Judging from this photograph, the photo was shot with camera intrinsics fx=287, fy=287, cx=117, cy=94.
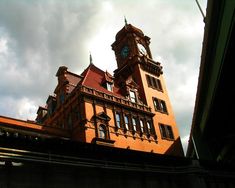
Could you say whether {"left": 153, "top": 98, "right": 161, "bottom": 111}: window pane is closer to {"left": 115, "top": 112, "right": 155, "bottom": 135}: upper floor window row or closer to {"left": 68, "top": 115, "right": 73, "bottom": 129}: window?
{"left": 115, "top": 112, "right": 155, "bottom": 135}: upper floor window row

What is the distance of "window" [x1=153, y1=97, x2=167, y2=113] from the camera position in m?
43.1

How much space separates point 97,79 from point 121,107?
5.87 metres

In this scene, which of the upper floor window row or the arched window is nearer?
the arched window

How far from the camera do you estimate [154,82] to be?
4691cm

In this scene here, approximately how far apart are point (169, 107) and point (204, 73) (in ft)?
95.1

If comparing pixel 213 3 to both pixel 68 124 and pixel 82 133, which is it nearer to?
pixel 82 133

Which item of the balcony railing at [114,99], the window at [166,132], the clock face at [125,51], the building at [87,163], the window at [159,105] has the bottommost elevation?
the building at [87,163]

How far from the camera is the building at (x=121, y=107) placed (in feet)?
108

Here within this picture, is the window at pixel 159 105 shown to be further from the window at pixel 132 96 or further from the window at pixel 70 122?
the window at pixel 70 122

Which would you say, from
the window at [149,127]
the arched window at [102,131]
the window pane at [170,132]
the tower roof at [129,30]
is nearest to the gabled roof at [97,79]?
the window at [149,127]

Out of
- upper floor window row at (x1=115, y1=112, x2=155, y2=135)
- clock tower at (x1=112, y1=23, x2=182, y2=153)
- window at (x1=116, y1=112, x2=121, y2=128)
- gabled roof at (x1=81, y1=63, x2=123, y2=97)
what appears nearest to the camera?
window at (x1=116, y1=112, x2=121, y2=128)

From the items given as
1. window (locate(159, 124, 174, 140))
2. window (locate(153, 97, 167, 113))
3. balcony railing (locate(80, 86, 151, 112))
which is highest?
window (locate(153, 97, 167, 113))

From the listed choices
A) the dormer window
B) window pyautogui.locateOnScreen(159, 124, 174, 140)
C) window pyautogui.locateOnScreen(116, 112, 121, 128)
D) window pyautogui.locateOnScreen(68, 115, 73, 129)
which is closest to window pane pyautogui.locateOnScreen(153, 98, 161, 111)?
window pyautogui.locateOnScreen(159, 124, 174, 140)

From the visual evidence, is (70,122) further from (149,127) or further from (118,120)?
(149,127)
